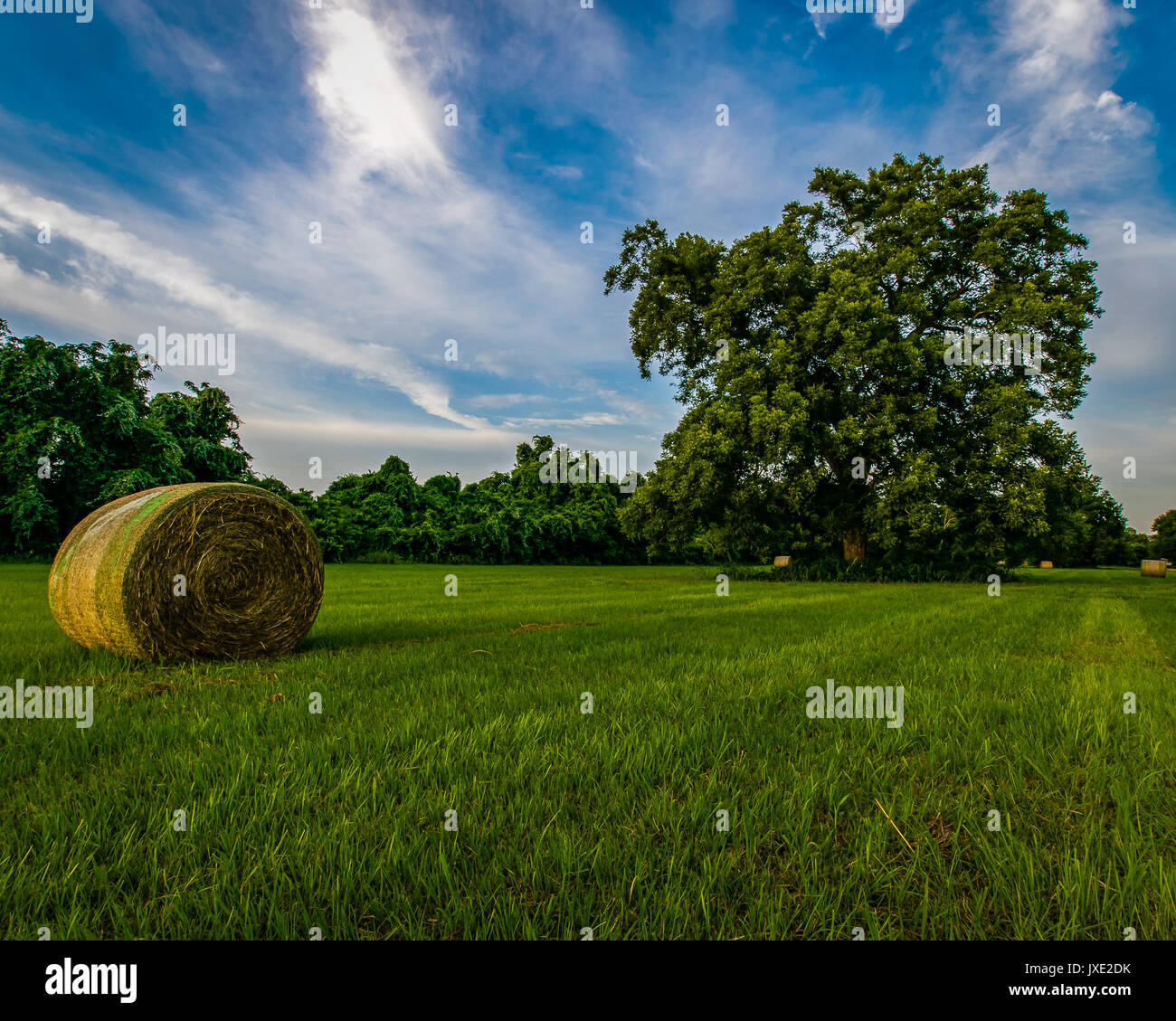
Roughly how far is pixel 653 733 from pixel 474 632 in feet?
18.9

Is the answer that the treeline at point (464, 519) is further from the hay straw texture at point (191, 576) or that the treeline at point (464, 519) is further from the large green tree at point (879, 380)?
the hay straw texture at point (191, 576)

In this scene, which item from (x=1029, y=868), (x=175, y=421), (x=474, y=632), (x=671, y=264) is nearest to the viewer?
(x=1029, y=868)

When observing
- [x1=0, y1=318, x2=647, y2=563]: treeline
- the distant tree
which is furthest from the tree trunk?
the distant tree

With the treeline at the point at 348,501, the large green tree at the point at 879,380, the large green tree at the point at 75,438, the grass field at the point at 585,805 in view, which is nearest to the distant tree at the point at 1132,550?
the treeline at the point at 348,501

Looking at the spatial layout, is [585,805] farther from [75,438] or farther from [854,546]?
[75,438]

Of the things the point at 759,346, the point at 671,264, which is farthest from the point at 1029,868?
the point at 671,264

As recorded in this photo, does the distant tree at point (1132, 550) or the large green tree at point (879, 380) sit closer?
the large green tree at point (879, 380)

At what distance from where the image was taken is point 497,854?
7.55ft

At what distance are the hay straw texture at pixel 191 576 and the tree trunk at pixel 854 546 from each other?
959 inches

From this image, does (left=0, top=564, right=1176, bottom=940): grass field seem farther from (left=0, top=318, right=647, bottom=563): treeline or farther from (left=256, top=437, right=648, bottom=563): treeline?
(left=256, top=437, right=648, bottom=563): treeline

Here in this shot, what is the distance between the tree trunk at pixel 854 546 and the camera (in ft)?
86.5

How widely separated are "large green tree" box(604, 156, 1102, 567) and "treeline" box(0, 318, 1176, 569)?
1.04 feet

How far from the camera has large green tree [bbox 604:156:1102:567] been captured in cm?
2247
